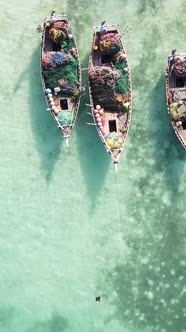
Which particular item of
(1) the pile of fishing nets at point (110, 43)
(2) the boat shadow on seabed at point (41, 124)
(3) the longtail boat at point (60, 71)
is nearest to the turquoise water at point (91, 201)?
(2) the boat shadow on seabed at point (41, 124)

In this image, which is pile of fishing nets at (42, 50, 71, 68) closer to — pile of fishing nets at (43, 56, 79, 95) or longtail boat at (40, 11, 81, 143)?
longtail boat at (40, 11, 81, 143)

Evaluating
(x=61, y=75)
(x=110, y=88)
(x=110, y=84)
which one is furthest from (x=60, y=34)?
(x=110, y=88)

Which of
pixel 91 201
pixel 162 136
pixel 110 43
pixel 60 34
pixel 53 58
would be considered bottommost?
pixel 91 201

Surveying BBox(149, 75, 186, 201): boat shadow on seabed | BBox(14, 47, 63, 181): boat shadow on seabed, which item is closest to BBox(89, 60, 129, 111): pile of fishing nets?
BBox(149, 75, 186, 201): boat shadow on seabed

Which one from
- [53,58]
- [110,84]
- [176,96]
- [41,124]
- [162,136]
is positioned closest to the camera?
[53,58]

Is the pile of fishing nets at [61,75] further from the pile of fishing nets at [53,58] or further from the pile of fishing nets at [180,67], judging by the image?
the pile of fishing nets at [180,67]

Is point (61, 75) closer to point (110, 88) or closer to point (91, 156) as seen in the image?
point (110, 88)

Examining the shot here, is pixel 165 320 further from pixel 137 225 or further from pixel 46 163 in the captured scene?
pixel 46 163
